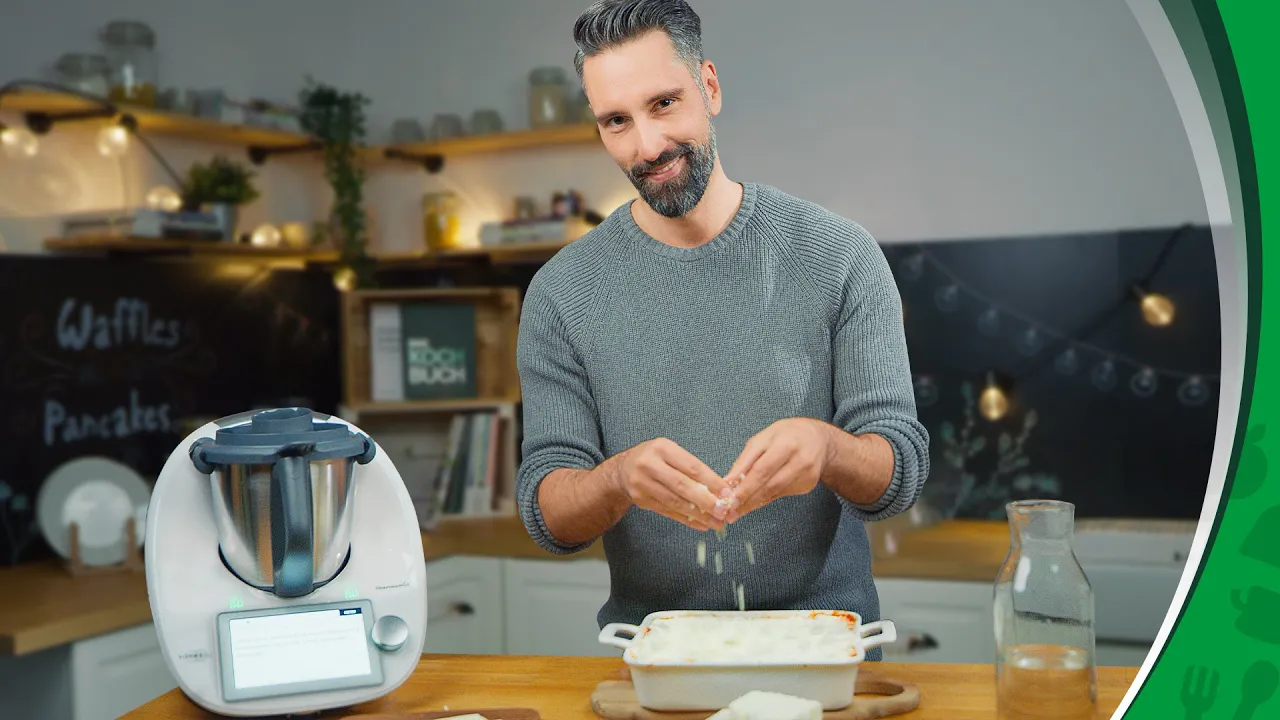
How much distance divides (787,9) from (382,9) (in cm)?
134

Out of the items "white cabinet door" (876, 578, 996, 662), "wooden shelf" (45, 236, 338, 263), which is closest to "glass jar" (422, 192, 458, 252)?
"wooden shelf" (45, 236, 338, 263)

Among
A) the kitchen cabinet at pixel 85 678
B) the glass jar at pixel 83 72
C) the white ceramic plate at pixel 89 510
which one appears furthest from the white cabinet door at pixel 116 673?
the glass jar at pixel 83 72

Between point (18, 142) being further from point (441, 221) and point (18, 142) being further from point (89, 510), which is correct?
point (441, 221)

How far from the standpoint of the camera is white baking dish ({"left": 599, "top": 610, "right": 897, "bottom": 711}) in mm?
1118

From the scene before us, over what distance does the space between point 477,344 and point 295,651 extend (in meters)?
2.43

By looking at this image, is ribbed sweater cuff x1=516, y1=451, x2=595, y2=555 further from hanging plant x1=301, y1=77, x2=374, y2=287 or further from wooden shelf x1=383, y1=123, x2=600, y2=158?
hanging plant x1=301, y1=77, x2=374, y2=287

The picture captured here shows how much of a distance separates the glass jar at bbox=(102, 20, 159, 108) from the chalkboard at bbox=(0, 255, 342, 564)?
44 centimetres

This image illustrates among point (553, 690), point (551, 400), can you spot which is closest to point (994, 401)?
point (551, 400)

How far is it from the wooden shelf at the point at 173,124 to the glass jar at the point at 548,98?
732 millimetres

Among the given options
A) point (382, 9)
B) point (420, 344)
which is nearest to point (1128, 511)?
point (420, 344)

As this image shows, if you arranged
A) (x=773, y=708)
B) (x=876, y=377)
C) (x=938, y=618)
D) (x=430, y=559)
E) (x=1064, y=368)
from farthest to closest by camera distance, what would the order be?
(x=1064, y=368)
(x=430, y=559)
(x=938, y=618)
(x=876, y=377)
(x=773, y=708)

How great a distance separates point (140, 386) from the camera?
3.19m

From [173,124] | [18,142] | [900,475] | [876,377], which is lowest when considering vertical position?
[900,475]

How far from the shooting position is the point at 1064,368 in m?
3.08
